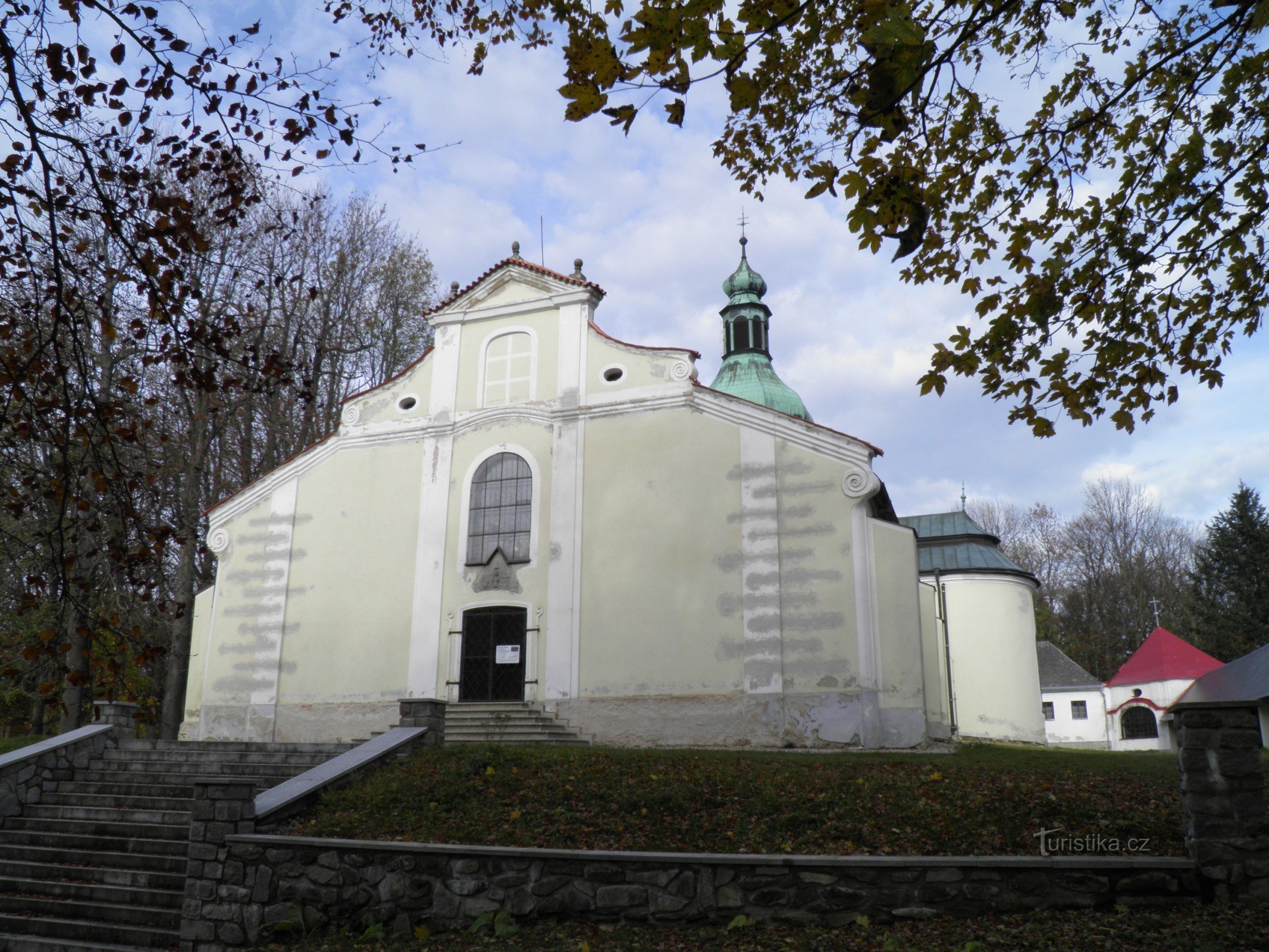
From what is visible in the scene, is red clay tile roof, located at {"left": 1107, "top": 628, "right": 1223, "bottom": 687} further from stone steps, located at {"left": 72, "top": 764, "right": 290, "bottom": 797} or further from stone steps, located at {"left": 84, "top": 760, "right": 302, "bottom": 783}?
stone steps, located at {"left": 72, "top": 764, "right": 290, "bottom": 797}

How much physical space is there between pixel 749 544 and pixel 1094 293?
31.8 feet

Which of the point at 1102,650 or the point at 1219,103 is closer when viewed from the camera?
the point at 1219,103

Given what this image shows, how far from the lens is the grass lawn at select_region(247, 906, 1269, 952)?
643 centimetres

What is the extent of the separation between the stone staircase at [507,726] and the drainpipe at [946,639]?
36.9 feet

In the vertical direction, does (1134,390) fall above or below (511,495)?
below

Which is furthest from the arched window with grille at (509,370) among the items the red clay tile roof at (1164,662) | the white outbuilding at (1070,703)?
the white outbuilding at (1070,703)

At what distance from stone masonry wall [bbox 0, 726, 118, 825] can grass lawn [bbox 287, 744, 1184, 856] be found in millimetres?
5004

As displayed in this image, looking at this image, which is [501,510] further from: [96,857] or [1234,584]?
[1234,584]

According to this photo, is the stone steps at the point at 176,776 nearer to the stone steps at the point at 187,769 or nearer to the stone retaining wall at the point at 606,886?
the stone steps at the point at 187,769

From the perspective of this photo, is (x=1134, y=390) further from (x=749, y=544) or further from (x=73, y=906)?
(x=73, y=906)

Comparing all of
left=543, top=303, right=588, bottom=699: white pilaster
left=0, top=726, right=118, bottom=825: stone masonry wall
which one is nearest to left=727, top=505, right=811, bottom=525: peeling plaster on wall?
left=543, top=303, right=588, bottom=699: white pilaster

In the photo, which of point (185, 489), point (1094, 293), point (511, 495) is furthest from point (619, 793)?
point (185, 489)

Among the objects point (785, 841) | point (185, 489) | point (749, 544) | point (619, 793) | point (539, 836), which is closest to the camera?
point (785, 841)

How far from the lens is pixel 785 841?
8.38 metres
